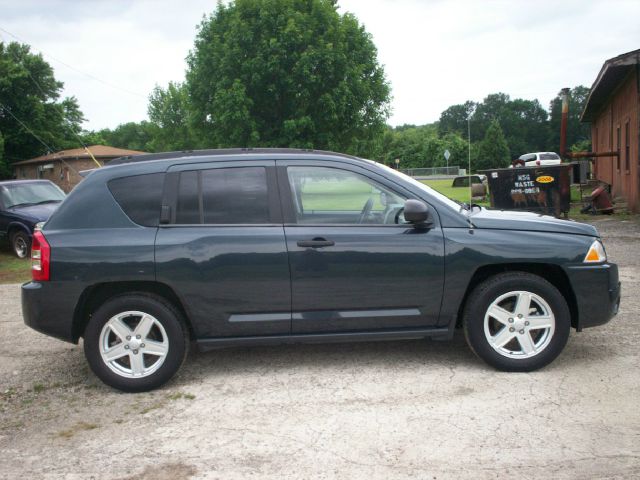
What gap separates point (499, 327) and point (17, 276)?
9.28 m

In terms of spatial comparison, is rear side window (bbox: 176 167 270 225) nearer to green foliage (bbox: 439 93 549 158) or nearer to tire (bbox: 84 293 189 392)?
tire (bbox: 84 293 189 392)

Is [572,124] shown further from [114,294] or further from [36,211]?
[114,294]

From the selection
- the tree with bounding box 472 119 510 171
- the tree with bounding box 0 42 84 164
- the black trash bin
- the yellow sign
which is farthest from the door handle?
the tree with bounding box 472 119 510 171

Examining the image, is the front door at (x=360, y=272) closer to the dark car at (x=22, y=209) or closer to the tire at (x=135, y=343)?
the tire at (x=135, y=343)

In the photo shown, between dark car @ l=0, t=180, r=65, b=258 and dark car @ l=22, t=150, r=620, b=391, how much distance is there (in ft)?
30.8

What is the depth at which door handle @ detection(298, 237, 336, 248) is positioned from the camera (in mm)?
4586

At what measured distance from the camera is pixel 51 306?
4.52 meters

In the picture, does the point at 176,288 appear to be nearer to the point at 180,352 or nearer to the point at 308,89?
the point at 180,352

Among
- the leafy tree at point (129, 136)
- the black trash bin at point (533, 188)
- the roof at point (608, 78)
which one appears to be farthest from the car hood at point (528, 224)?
the leafy tree at point (129, 136)

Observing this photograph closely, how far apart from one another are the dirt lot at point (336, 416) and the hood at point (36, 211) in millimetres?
8540

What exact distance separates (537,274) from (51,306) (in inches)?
147

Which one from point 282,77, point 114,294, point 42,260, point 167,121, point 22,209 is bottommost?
point 114,294

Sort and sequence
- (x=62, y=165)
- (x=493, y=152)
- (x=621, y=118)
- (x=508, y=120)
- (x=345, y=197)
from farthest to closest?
(x=508, y=120)
(x=493, y=152)
(x=62, y=165)
(x=621, y=118)
(x=345, y=197)

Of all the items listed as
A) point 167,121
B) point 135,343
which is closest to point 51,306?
point 135,343
